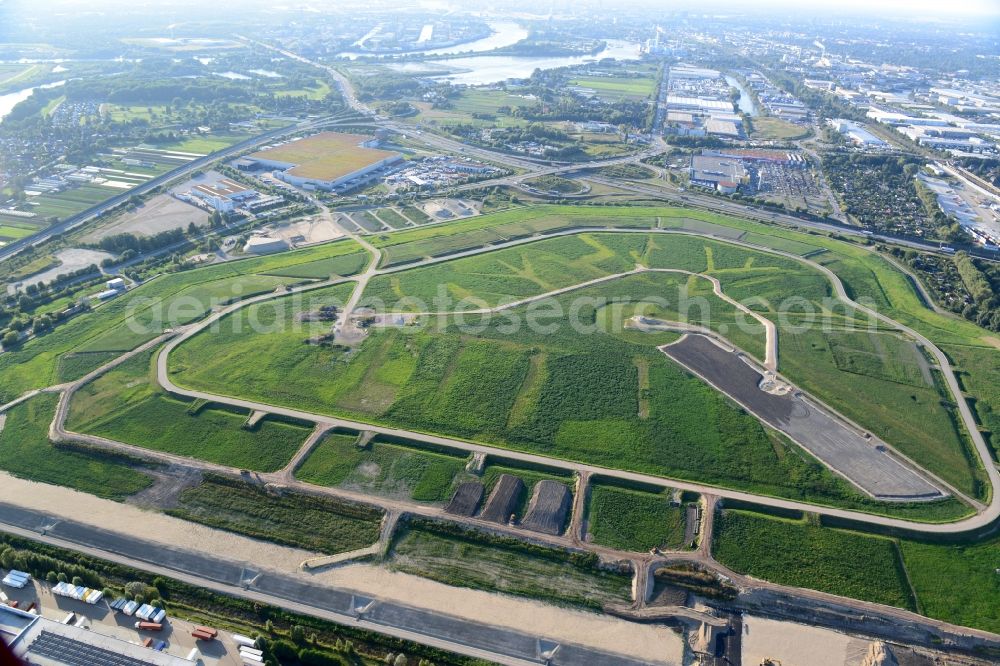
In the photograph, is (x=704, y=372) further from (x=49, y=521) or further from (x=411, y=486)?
(x=49, y=521)

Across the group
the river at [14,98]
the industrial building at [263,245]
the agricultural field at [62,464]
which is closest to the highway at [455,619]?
the agricultural field at [62,464]

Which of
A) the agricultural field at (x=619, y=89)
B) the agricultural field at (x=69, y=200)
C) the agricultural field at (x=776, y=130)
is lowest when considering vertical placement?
the agricultural field at (x=69, y=200)

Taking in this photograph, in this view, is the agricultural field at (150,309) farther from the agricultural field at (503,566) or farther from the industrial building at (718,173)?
the industrial building at (718,173)

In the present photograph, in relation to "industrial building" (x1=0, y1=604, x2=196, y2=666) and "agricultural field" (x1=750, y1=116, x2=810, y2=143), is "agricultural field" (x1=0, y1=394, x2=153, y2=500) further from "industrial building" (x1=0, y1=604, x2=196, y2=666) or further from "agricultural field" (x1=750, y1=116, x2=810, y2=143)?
"agricultural field" (x1=750, y1=116, x2=810, y2=143)

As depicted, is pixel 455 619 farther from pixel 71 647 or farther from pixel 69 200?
pixel 69 200

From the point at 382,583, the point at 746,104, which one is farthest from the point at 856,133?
the point at 382,583

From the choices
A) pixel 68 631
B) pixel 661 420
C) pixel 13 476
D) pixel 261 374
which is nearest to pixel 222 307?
pixel 261 374

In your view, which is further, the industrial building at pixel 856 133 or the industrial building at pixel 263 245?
the industrial building at pixel 856 133
